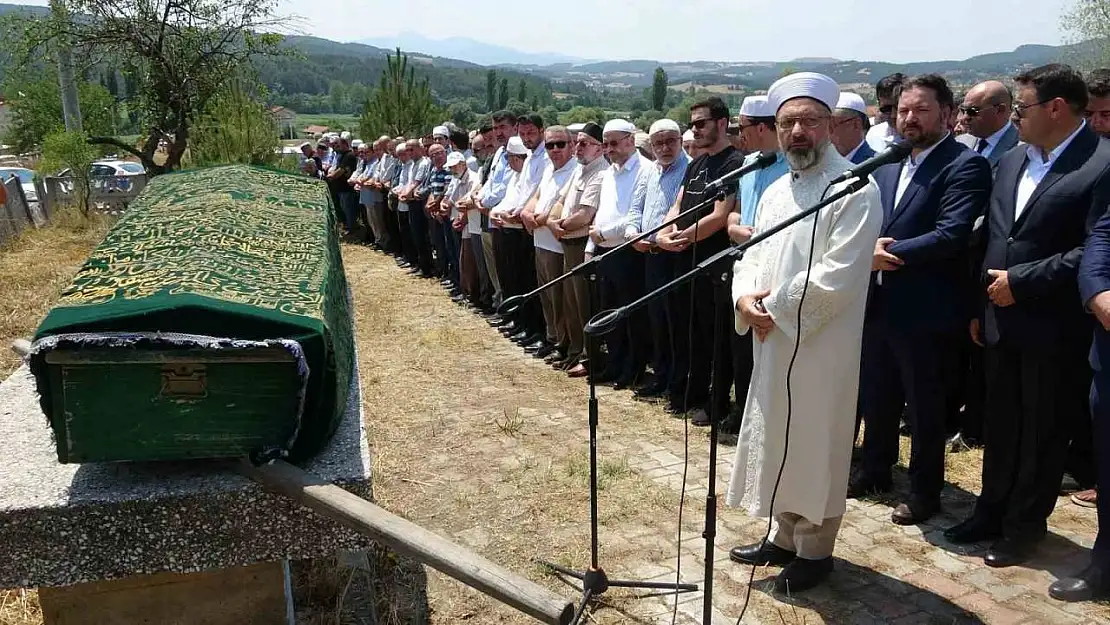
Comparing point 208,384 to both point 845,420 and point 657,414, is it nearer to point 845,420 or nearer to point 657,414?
point 845,420

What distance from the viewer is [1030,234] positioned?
340 cm

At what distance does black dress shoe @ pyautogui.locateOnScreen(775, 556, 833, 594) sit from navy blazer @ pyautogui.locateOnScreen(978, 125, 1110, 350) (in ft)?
3.92

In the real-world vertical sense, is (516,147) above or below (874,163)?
below

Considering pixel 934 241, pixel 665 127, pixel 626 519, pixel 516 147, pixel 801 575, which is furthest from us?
pixel 516 147

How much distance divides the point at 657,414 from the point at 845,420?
2414 mm

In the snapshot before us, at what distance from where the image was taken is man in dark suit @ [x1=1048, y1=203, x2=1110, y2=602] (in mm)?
3081

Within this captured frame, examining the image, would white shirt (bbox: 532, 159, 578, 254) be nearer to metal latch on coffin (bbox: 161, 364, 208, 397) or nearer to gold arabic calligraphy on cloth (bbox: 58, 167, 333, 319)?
gold arabic calligraphy on cloth (bbox: 58, 167, 333, 319)

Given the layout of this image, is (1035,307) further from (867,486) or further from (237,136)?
(237,136)

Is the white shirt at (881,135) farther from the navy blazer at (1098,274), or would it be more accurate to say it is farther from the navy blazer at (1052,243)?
the navy blazer at (1098,274)

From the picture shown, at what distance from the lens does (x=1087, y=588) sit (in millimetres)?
3176

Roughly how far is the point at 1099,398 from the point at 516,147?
18.0 ft

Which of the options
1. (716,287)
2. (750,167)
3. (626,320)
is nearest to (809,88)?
(750,167)

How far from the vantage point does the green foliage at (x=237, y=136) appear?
1095cm

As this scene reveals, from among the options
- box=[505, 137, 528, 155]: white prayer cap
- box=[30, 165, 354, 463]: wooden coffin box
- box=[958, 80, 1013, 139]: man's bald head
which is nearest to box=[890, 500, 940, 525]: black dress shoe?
box=[958, 80, 1013, 139]: man's bald head
